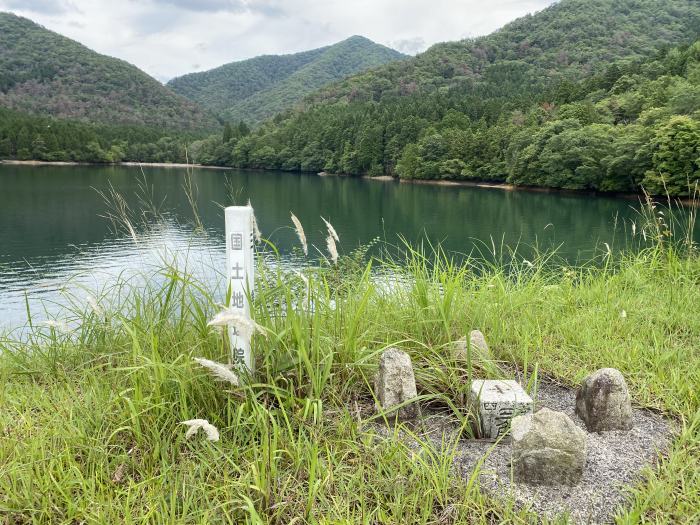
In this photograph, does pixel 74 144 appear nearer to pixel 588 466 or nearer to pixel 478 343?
pixel 478 343

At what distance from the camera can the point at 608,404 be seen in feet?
7.87

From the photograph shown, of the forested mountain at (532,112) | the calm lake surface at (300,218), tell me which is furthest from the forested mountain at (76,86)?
the calm lake surface at (300,218)

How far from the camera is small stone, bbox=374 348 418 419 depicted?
240 cm

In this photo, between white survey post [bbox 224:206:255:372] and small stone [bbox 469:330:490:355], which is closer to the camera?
white survey post [bbox 224:206:255:372]

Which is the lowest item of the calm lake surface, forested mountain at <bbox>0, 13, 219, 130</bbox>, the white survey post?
the calm lake surface

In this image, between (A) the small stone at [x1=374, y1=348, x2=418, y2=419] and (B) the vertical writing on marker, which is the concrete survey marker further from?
(B) the vertical writing on marker

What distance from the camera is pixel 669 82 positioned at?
169ft

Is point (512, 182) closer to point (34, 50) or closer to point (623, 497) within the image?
point (623, 497)

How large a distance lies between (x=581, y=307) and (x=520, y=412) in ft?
7.44

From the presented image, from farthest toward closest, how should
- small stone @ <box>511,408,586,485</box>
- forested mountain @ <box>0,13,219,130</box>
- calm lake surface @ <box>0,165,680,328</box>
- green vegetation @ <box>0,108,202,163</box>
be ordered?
forested mountain @ <box>0,13,219,130</box> → green vegetation @ <box>0,108,202,163</box> → calm lake surface @ <box>0,165,680,328</box> → small stone @ <box>511,408,586,485</box>

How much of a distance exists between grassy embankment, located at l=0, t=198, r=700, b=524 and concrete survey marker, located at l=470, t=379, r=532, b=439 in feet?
0.72

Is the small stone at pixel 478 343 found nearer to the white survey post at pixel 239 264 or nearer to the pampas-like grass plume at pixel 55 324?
the white survey post at pixel 239 264

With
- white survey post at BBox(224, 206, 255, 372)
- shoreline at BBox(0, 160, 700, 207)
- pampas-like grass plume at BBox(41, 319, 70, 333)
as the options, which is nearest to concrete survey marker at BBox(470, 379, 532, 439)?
white survey post at BBox(224, 206, 255, 372)

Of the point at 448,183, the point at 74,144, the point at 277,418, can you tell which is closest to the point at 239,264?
the point at 277,418
